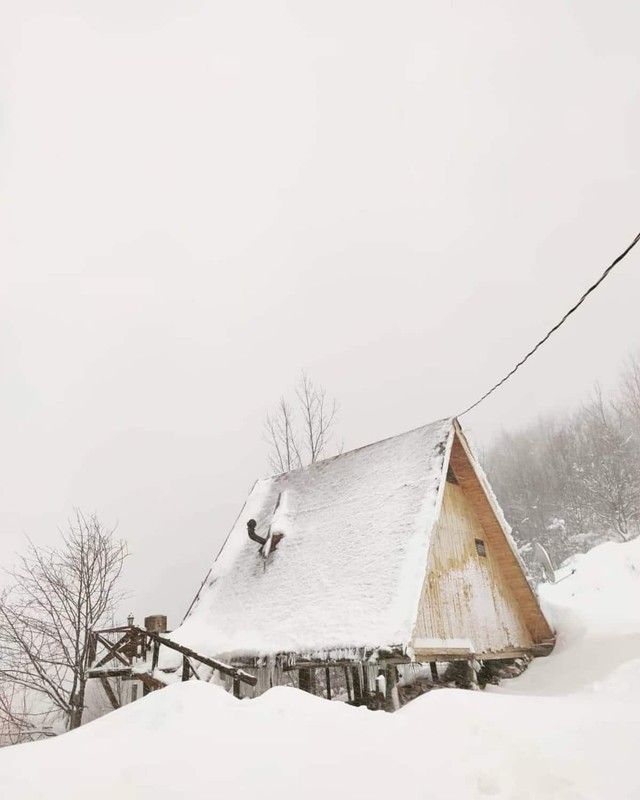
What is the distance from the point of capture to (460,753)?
4.26 m

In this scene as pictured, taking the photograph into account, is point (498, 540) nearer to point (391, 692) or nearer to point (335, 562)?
point (335, 562)

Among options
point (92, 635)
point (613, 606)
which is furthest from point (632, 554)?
point (92, 635)

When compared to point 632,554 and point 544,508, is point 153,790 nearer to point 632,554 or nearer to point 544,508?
point 632,554

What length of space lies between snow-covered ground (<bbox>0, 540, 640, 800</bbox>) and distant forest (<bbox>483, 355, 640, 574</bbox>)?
3427 cm

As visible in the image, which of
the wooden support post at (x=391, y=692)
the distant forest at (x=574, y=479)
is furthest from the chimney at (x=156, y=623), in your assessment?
the distant forest at (x=574, y=479)

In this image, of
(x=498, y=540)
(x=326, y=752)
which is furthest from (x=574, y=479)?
(x=326, y=752)

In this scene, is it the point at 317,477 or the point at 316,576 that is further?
the point at 317,477

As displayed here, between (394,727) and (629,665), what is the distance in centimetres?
551

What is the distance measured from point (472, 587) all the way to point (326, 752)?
7.76 meters

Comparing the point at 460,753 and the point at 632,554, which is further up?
the point at 632,554

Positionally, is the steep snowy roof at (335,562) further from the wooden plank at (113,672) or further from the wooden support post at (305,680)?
the wooden plank at (113,672)

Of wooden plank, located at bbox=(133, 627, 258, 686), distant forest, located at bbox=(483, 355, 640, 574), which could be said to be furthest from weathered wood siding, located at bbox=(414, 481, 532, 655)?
distant forest, located at bbox=(483, 355, 640, 574)

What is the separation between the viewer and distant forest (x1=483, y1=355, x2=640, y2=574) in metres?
39.1

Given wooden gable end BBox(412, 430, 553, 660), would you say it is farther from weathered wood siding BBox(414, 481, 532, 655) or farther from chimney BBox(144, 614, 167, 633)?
chimney BBox(144, 614, 167, 633)
